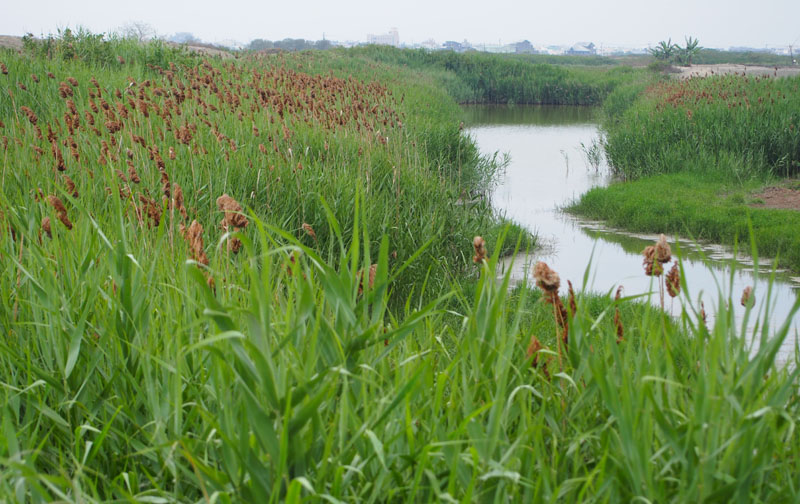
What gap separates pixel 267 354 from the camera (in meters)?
1.34

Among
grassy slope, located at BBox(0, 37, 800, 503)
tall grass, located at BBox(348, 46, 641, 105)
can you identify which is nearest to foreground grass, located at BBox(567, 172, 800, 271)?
grassy slope, located at BBox(0, 37, 800, 503)

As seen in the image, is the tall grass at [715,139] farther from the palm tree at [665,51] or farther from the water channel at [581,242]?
the palm tree at [665,51]

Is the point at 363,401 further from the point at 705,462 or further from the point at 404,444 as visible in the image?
the point at 705,462

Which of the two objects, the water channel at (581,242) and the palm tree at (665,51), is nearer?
the water channel at (581,242)

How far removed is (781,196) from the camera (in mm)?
9117

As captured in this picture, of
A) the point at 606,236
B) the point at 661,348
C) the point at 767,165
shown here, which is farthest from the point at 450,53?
the point at 661,348

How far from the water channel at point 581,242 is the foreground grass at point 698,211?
0.62 feet

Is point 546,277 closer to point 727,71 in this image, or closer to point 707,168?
point 707,168

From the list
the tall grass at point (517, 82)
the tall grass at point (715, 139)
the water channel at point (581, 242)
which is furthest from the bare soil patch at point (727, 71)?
the tall grass at point (715, 139)

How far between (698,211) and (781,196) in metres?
1.78

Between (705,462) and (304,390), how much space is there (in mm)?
761

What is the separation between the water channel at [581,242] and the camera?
16.1 ft

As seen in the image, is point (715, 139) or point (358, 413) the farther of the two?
point (715, 139)

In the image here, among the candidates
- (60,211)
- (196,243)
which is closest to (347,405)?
(196,243)
